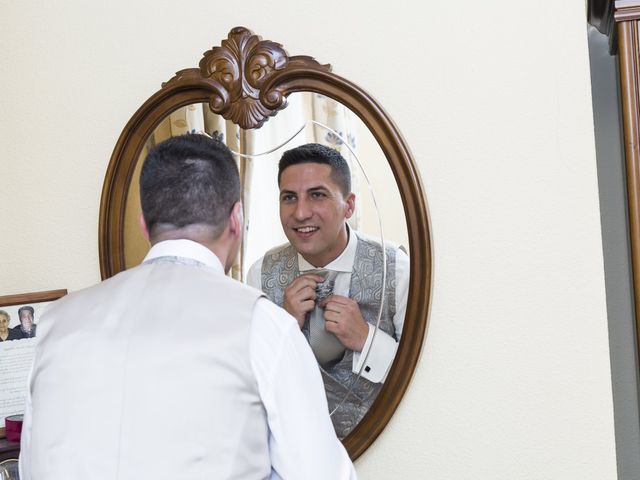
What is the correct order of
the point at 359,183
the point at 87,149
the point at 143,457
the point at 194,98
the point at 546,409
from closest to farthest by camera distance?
the point at 143,457 < the point at 546,409 < the point at 359,183 < the point at 194,98 < the point at 87,149

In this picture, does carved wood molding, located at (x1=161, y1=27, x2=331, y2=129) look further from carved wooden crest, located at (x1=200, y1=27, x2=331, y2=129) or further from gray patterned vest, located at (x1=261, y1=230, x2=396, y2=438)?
gray patterned vest, located at (x1=261, y1=230, x2=396, y2=438)

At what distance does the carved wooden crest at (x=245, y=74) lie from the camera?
220cm

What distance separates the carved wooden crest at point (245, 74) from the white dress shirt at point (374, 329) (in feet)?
1.43

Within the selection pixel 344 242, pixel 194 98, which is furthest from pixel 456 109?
pixel 194 98

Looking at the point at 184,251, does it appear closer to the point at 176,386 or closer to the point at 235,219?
the point at 235,219

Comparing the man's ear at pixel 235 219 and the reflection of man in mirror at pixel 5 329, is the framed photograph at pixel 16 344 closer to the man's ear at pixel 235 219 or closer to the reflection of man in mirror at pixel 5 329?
the reflection of man in mirror at pixel 5 329

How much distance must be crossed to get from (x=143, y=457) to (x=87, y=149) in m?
1.39

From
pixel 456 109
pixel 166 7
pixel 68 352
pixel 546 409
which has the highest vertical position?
pixel 166 7

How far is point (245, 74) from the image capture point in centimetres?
224

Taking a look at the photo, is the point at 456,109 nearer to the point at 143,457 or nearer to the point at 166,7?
the point at 166,7

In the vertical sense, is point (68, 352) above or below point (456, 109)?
below

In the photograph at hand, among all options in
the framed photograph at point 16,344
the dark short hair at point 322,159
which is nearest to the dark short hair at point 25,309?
the framed photograph at point 16,344

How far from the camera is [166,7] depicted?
2.38 m

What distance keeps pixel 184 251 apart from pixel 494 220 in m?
0.86
